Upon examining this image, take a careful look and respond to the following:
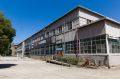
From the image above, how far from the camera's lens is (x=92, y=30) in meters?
20.4

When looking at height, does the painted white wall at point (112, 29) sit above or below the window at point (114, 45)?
above

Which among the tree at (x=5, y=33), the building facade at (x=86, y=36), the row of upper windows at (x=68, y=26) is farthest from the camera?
the row of upper windows at (x=68, y=26)

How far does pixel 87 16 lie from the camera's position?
2489cm

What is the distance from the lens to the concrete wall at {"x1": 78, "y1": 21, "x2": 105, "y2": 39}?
19.0 meters

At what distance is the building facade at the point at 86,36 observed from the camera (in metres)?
18.5

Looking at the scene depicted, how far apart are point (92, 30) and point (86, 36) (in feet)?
5.16

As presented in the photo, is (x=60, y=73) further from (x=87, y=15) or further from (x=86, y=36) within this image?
(x=87, y=15)

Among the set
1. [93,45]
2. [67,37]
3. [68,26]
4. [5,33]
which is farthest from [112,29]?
[5,33]

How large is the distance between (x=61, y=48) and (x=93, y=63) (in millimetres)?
10677

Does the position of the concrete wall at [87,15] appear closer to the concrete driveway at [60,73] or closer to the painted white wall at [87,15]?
the painted white wall at [87,15]

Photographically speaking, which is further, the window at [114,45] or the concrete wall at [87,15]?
the concrete wall at [87,15]

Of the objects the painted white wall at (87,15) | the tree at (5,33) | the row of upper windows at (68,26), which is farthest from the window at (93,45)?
the tree at (5,33)

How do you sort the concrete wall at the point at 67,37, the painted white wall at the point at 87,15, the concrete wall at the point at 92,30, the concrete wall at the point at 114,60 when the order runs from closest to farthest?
the concrete wall at the point at 114,60, the concrete wall at the point at 92,30, the painted white wall at the point at 87,15, the concrete wall at the point at 67,37

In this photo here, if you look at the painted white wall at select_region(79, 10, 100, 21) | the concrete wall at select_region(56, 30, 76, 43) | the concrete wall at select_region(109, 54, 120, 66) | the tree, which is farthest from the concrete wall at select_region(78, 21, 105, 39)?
the tree
